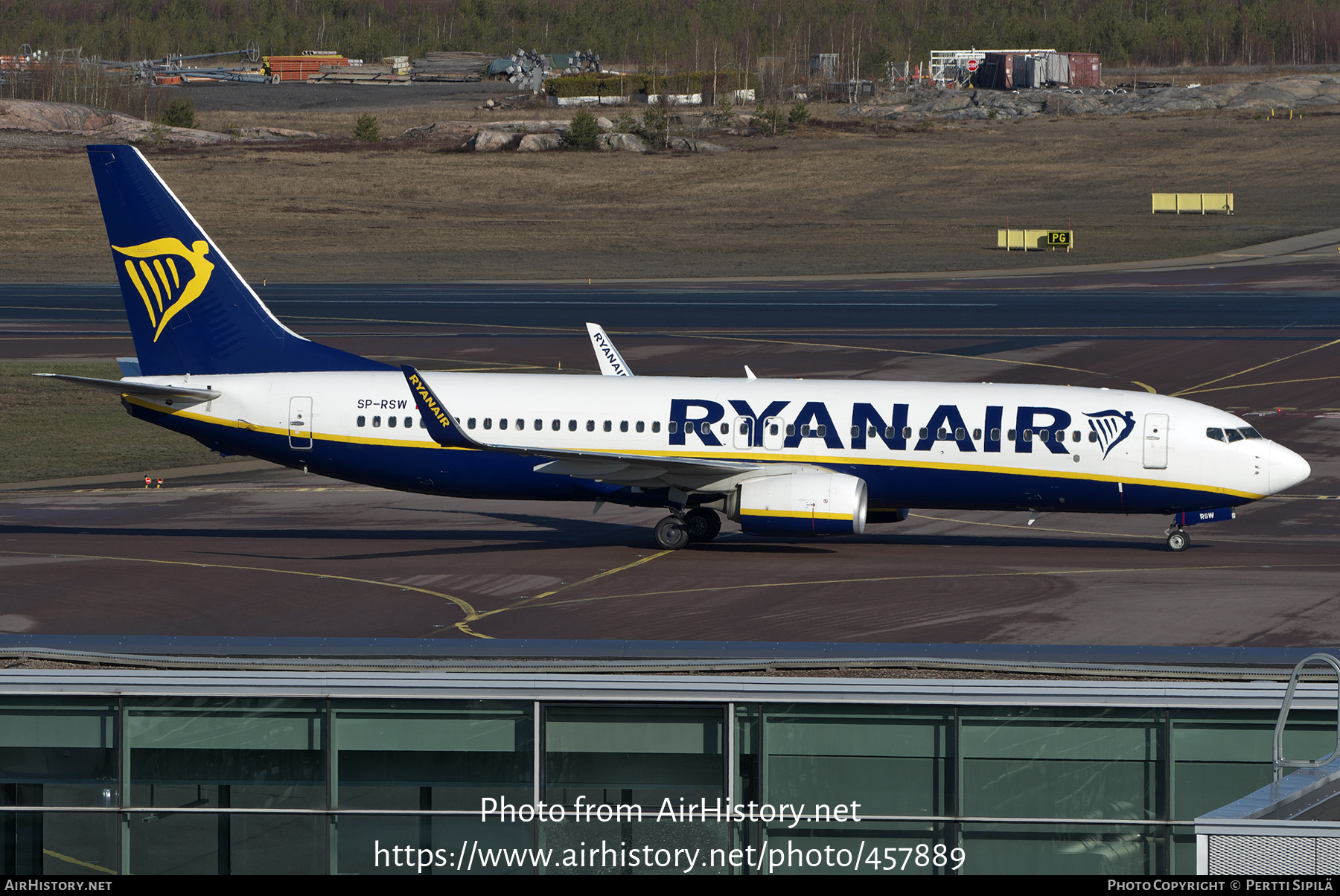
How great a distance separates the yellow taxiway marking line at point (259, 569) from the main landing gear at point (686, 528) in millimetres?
6936

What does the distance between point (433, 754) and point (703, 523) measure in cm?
2366

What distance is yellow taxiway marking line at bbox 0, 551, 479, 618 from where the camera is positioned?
34.0 metres

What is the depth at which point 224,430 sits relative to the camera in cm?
3978

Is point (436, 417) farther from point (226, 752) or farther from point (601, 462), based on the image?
point (226, 752)

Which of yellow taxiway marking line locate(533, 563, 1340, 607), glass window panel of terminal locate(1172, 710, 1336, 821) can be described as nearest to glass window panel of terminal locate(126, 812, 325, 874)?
glass window panel of terminal locate(1172, 710, 1336, 821)

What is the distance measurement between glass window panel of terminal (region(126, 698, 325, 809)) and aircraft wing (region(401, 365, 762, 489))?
20.5m

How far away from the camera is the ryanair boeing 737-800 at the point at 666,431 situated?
37562mm

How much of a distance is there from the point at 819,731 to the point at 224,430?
2735 centimetres

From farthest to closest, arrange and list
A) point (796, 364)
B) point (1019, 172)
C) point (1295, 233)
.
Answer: point (1019, 172), point (1295, 233), point (796, 364)

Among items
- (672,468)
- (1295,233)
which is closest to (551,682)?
(672,468)

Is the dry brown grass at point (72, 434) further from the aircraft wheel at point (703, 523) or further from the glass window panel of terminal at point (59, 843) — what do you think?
the glass window panel of terminal at point (59, 843)

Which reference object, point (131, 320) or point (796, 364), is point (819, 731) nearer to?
point (131, 320)
